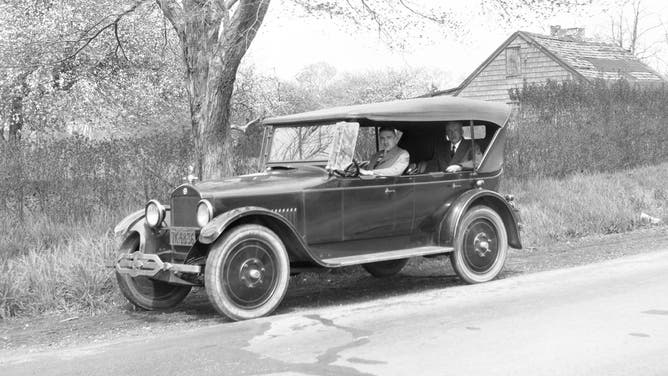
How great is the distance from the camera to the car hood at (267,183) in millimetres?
7250

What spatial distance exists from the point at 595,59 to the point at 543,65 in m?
2.86

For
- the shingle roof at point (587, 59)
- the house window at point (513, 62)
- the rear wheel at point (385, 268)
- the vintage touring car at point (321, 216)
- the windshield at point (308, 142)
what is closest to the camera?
the vintage touring car at point (321, 216)

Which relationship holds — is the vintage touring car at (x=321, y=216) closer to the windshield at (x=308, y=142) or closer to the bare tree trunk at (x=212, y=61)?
the windshield at (x=308, y=142)

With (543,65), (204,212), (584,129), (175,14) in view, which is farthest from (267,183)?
(543,65)

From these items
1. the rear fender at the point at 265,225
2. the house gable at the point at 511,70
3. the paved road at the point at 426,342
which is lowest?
the paved road at the point at 426,342

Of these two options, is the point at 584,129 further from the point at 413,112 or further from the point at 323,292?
the point at 323,292

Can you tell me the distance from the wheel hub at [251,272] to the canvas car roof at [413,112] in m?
1.90

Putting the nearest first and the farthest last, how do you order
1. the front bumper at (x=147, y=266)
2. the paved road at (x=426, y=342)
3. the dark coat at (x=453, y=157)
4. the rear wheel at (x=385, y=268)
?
the paved road at (x=426, y=342) → the front bumper at (x=147, y=266) → the dark coat at (x=453, y=157) → the rear wheel at (x=385, y=268)

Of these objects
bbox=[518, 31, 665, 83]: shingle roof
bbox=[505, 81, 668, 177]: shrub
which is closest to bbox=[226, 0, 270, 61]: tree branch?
bbox=[505, 81, 668, 177]: shrub

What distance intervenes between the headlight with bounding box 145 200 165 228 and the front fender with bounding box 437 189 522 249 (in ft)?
9.76

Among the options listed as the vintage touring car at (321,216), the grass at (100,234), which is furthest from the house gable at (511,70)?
the vintage touring car at (321,216)

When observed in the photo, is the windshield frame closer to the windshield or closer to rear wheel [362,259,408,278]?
the windshield

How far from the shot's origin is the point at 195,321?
719cm

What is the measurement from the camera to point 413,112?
8.47 meters
